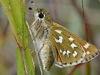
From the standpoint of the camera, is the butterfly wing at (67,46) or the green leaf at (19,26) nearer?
the green leaf at (19,26)

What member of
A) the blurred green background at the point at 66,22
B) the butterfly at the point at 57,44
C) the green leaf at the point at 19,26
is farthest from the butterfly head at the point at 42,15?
the blurred green background at the point at 66,22

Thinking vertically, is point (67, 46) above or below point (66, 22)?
above

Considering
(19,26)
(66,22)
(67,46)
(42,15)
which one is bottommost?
(66,22)

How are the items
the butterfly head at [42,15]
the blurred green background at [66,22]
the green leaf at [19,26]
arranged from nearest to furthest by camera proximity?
the green leaf at [19,26], the butterfly head at [42,15], the blurred green background at [66,22]

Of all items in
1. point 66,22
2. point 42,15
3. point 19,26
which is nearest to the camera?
point 19,26

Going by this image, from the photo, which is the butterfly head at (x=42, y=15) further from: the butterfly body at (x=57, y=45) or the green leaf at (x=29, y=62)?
the green leaf at (x=29, y=62)

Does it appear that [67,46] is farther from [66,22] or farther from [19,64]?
[66,22]

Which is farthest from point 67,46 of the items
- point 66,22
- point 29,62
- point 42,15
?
point 66,22
